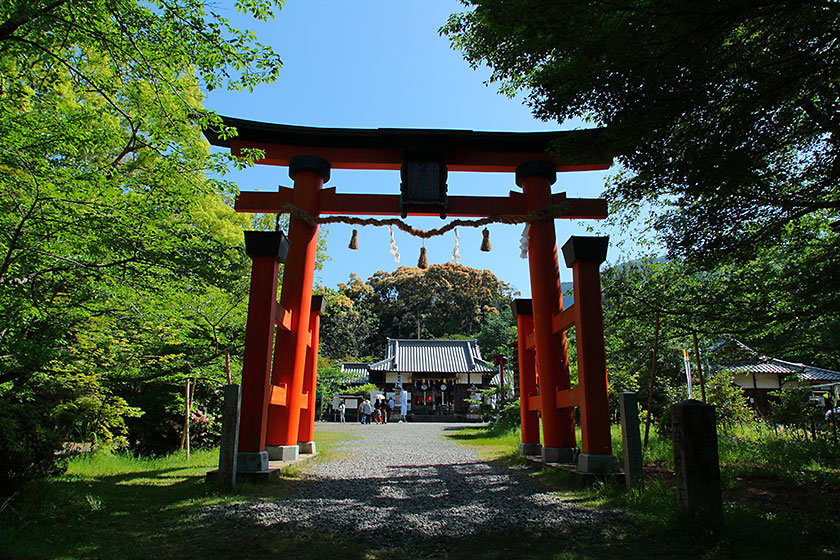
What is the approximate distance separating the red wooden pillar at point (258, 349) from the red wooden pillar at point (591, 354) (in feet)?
11.9

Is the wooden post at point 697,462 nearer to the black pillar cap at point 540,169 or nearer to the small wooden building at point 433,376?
the black pillar cap at point 540,169

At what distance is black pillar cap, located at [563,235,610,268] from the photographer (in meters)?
5.79

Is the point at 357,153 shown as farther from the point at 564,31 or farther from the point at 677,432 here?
the point at 677,432

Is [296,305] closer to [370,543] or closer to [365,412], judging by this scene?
[370,543]

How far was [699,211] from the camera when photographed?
4719 mm

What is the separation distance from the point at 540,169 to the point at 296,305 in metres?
4.23

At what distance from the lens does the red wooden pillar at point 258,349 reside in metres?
5.47

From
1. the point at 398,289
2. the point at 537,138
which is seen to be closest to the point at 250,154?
the point at 537,138

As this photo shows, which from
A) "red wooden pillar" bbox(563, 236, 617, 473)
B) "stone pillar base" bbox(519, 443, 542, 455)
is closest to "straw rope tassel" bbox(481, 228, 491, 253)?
"red wooden pillar" bbox(563, 236, 617, 473)

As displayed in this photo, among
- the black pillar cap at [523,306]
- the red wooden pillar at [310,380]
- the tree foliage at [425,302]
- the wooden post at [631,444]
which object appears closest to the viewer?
the wooden post at [631,444]

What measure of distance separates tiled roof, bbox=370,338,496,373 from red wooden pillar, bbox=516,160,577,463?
19.9 meters

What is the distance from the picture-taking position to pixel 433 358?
2831cm

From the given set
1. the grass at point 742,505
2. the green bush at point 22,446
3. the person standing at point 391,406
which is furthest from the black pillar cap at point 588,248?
the person standing at point 391,406

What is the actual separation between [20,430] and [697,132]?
20.7 feet
